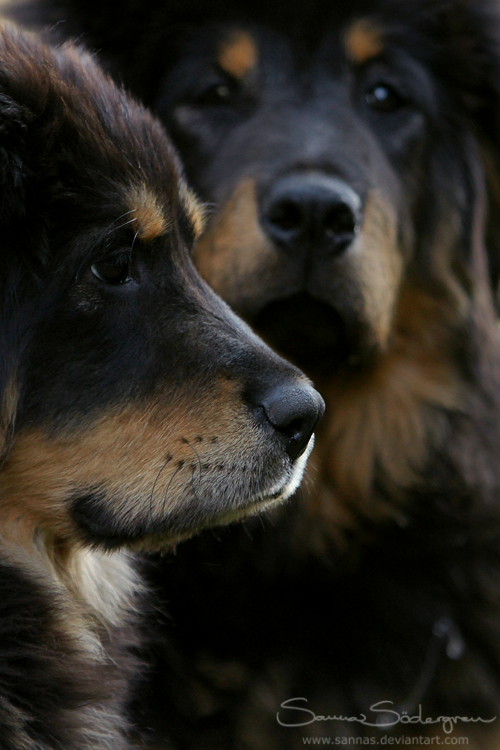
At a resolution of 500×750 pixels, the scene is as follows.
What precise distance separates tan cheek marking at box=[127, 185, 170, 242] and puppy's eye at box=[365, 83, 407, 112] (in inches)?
53.5

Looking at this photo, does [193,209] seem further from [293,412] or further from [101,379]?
[293,412]

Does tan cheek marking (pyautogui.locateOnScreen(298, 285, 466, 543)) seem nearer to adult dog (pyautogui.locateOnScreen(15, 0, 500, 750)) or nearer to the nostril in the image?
adult dog (pyautogui.locateOnScreen(15, 0, 500, 750))

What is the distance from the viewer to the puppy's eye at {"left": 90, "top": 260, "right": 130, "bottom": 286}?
2.59 meters

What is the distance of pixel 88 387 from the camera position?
101 inches

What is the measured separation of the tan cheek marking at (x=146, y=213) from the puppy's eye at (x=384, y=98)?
1359mm

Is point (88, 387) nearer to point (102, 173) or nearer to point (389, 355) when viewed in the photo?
point (102, 173)

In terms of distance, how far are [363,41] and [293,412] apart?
1790 mm

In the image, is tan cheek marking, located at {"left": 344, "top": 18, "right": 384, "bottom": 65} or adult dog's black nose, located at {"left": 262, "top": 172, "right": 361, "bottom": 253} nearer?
adult dog's black nose, located at {"left": 262, "top": 172, "right": 361, "bottom": 253}

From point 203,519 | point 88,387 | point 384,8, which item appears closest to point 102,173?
point 88,387

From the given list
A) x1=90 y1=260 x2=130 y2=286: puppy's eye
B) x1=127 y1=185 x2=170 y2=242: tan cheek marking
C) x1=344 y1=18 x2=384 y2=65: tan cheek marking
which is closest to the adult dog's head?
x1=344 y1=18 x2=384 y2=65: tan cheek marking

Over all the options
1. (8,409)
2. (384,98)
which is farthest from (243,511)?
(384,98)

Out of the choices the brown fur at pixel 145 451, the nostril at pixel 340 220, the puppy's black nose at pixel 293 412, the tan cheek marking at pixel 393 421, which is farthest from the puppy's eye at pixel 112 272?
the tan cheek marking at pixel 393 421

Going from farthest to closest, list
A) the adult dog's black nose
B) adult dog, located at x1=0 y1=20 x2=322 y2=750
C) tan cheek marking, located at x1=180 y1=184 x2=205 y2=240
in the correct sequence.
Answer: the adult dog's black nose
tan cheek marking, located at x1=180 y1=184 x2=205 y2=240
adult dog, located at x1=0 y1=20 x2=322 y2=750

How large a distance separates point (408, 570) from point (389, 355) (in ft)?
2.74
